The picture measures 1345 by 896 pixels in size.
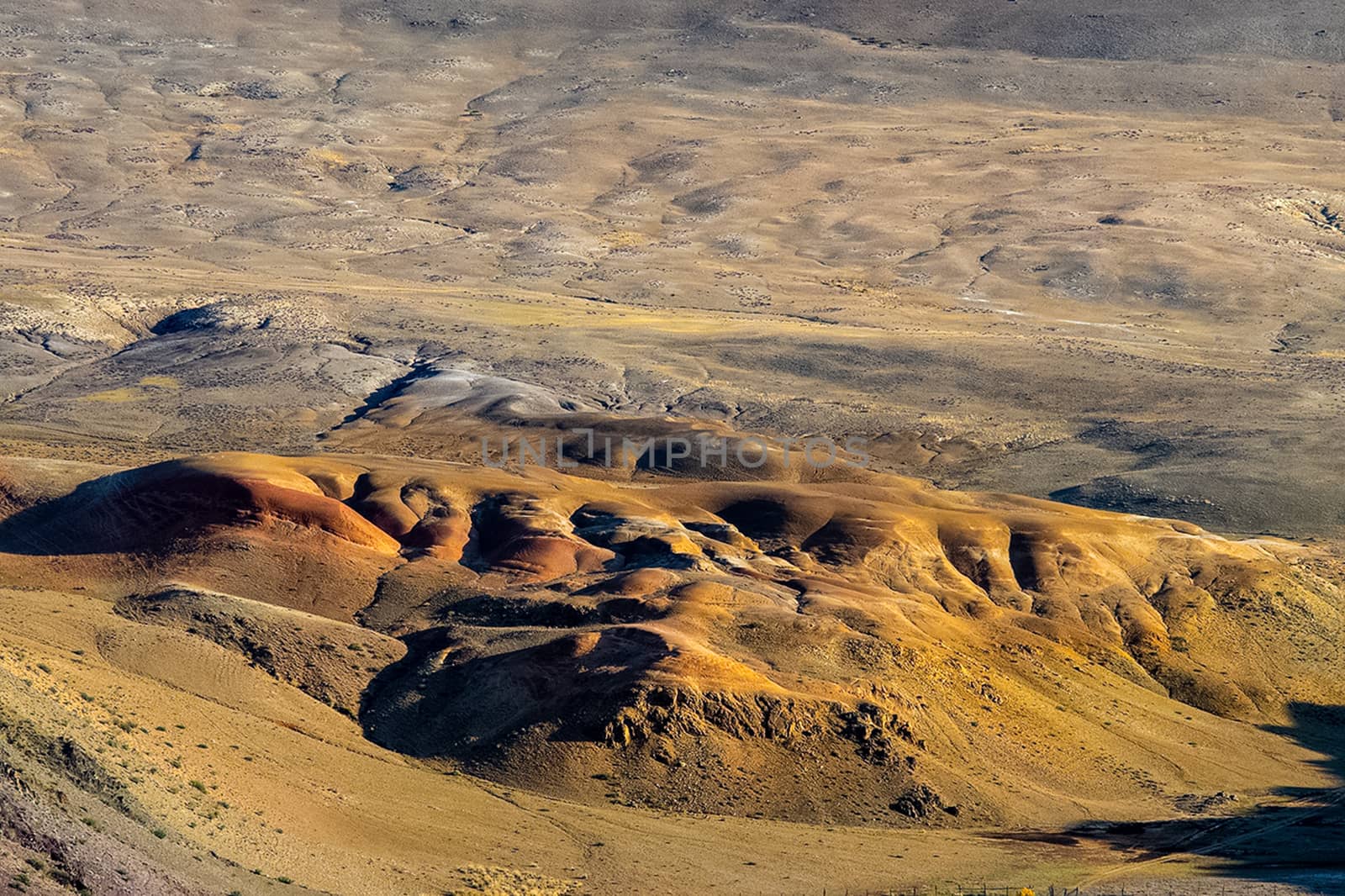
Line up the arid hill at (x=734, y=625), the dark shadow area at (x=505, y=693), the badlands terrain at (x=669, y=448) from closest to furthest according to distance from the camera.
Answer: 1. the badlands terrain at (x=669, y=448)
2. the arid hill at (x=734, y=625)
3. the dark shadow area at (x=505, y=693)

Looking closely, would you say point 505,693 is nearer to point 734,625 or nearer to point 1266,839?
point 734,625

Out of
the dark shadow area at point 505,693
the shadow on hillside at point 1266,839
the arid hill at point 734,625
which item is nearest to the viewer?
the shadow on hillside at point 1266,839

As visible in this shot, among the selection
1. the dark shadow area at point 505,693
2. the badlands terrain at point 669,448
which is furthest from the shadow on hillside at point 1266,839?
the dark shadow area at point 505,693

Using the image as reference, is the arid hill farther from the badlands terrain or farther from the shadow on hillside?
the shadow on hillside

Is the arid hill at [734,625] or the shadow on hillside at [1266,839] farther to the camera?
the arid hill at [734,625]

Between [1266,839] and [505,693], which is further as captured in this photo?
[505,693]

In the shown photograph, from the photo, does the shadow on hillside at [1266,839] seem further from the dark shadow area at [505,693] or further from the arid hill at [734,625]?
the dark shadow area at [505,693]

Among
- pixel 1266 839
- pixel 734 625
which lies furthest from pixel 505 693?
pixel 1266 839
